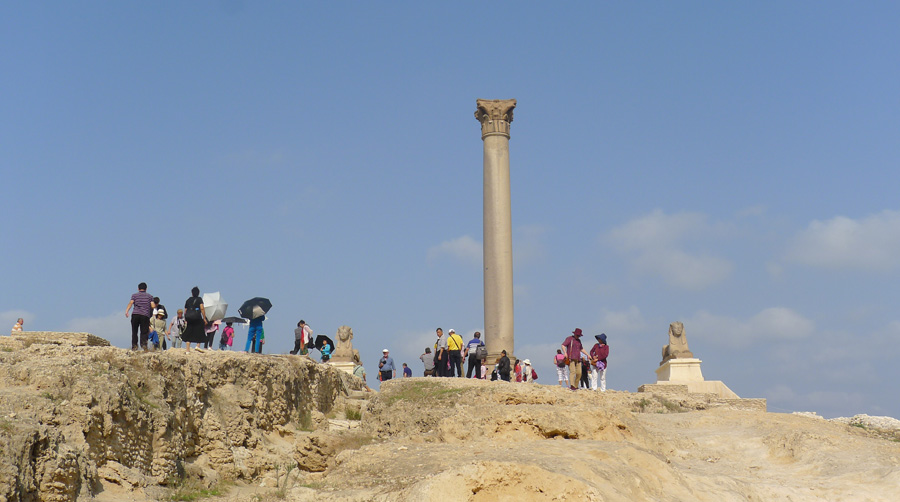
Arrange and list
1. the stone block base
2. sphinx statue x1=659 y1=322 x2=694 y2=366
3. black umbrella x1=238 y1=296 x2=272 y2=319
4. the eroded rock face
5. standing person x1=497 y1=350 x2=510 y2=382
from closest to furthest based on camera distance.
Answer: the eroded rock face, black umbrella x1=238 y1=296 x2=272 y2=319, standing person x1=497 y1=350 x2=510 y2=382, the stone block base, sphinx statue x1=659 y1=322 x2=694 y2=366

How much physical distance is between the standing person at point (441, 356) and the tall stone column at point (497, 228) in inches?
188

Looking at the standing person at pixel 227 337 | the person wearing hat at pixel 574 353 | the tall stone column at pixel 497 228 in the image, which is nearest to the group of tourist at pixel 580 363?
the person wearing hat at pixel 574 353

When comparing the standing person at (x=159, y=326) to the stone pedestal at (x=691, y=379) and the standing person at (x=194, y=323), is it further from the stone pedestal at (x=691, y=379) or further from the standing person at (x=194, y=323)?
the stone pedestal at (x=691, y=379)

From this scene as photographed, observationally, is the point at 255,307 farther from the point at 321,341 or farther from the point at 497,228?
the point at 497,228

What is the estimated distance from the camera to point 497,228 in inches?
1037

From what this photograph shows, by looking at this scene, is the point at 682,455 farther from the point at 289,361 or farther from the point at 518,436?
the point at 289,361

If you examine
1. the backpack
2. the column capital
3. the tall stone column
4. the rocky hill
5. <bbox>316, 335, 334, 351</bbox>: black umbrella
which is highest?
the column capital

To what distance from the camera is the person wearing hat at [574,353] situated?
19.8 meters

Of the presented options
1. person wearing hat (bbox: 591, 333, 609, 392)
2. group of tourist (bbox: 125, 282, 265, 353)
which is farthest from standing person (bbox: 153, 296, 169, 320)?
person wearing hat (bbox: 591, 333, 609, 392)

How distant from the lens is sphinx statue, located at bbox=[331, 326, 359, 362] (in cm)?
2311

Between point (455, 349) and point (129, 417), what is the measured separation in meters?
11.4

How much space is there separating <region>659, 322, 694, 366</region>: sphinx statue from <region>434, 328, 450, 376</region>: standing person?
6.46m

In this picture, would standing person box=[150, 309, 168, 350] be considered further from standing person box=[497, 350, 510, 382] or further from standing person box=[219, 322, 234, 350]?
standing person box=[497, 350, 510, 382]

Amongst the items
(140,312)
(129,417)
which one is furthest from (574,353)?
(129,417)
